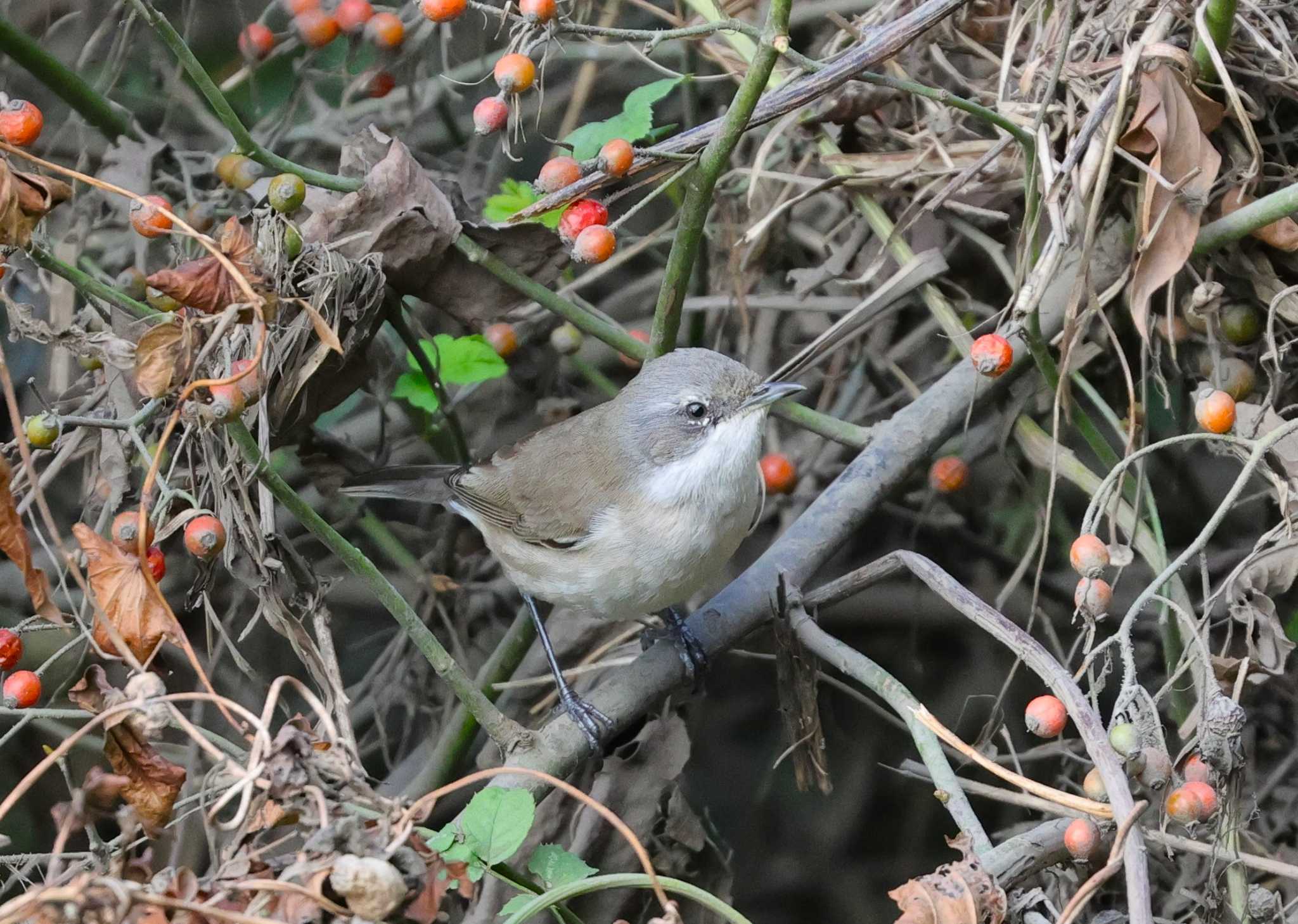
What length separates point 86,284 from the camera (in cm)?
222

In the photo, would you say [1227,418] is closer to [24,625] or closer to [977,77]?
[977,77]

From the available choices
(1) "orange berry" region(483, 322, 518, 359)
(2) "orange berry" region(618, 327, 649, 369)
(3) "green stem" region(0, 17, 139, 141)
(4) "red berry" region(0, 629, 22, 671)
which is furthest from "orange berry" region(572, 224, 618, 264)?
(3) "green stem" region(0, 17, 139, 141)

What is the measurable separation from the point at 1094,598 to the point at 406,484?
2258 mm

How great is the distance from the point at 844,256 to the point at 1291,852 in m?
2.01

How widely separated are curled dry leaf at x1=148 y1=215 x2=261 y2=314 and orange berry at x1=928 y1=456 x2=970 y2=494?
2377 millimetres

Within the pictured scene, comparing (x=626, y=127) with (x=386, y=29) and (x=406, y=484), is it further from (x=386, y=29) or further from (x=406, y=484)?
(x=406, y=484)

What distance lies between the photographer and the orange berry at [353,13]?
12.2 feet

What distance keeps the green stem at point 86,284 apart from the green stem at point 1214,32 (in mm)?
2366

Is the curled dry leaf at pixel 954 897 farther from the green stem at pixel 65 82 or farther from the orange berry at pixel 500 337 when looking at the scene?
the green stem at pixel 65 82

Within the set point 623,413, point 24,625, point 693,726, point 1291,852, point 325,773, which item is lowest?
point 693,726

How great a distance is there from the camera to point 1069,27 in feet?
8.37

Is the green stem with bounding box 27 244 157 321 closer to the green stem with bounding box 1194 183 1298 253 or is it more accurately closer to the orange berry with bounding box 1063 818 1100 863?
the orange berry with bounding box 1063 818 1100 863

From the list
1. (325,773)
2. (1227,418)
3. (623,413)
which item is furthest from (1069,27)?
(325,773)

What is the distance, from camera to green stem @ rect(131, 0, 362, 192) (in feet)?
7.77
